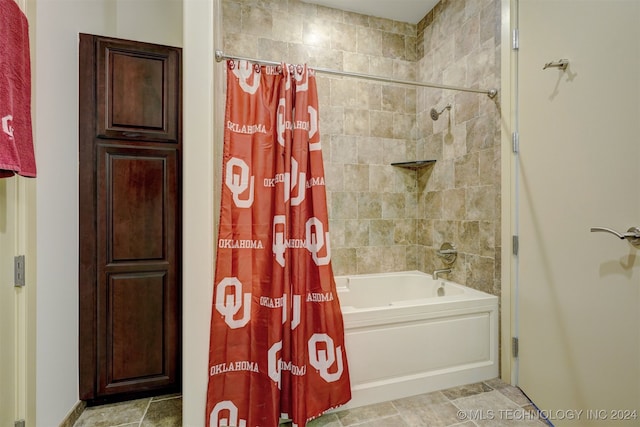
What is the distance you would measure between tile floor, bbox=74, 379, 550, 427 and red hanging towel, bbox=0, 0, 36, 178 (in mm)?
1389

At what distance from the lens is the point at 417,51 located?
292 centimetres

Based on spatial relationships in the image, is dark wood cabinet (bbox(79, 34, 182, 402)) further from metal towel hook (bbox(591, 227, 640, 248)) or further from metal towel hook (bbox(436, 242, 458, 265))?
metal towel hook (bbox(591, 227, 640, 248))

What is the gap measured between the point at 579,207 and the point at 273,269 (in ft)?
5.06

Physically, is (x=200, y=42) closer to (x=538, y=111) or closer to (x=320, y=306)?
(x=320, y=306)

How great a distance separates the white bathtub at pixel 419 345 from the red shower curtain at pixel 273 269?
176 mm

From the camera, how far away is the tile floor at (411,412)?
1.59m

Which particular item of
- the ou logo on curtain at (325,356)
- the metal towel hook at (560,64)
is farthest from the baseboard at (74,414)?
the metal towel hook at (560,64)

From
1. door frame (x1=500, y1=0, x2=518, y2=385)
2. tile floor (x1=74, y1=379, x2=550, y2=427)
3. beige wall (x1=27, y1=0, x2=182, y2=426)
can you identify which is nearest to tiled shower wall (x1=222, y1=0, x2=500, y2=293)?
door frame (x1=500, y1=0, x2=518, y2=385)

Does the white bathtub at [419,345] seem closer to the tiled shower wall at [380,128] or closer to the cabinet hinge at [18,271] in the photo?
the tiled shower wall at [380,128]

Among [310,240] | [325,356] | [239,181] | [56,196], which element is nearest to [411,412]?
[325,356]

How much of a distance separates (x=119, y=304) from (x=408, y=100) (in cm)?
284

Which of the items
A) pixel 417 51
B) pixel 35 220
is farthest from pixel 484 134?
pixel 35 220

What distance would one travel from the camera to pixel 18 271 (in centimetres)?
117

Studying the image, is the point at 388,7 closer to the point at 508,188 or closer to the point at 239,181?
the point at 508,188
